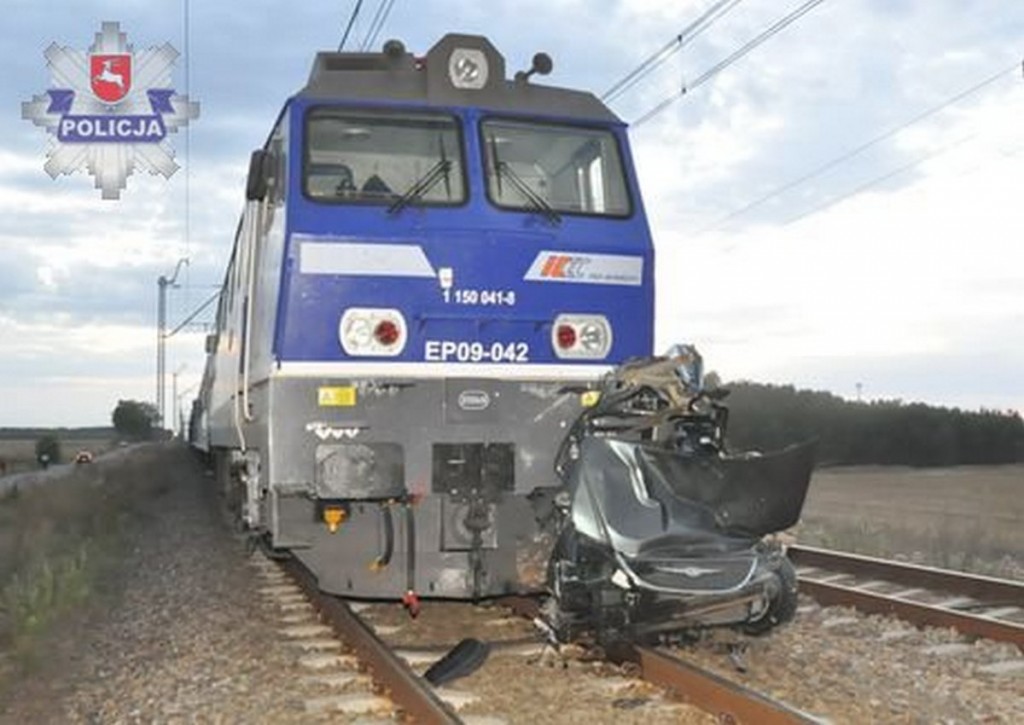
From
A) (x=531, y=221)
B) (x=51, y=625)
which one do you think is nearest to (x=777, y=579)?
(x=531, y=221)

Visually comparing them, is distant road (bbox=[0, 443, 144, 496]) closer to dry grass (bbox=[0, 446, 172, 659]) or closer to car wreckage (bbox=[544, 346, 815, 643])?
dry grass (bbox=[0, 446, 172, 659])

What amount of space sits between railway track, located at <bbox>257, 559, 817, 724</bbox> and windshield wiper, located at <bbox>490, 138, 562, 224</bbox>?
2.89m

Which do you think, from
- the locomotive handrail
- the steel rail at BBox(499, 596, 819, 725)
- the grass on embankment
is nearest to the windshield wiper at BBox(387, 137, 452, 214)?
the locomotive handrail

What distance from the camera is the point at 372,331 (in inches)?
331

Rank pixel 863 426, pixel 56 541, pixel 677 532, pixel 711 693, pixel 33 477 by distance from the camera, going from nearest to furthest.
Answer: pixel 711 693
pixel 677 532
pixel 56 541
pixel 33 477
pixel 863 426

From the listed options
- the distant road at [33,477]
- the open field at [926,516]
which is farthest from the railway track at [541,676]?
the distant road at [33,477]

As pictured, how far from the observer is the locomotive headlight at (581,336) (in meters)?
8.82

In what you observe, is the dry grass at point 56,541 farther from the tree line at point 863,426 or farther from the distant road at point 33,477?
the tree line at point 863,426

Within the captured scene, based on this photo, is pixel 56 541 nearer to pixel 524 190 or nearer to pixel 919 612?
pixel 524 190

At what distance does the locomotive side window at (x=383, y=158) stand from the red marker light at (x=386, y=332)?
2.74 ft

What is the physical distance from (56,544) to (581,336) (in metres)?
10.9

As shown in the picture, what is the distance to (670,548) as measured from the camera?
707cm

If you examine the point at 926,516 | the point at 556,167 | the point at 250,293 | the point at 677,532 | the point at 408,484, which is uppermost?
the point at 556,167

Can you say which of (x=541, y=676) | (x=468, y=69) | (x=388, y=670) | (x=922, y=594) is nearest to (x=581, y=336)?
(x=468, y=69)
